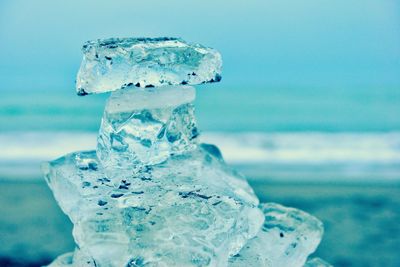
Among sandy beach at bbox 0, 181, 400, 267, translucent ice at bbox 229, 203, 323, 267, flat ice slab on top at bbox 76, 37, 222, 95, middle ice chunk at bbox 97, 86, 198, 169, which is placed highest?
flat ice slab on top at bbox 76, 37, 222, 95

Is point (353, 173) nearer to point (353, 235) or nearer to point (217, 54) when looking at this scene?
point (353, 235)

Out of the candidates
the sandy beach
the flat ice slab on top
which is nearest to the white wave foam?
the sandy beach

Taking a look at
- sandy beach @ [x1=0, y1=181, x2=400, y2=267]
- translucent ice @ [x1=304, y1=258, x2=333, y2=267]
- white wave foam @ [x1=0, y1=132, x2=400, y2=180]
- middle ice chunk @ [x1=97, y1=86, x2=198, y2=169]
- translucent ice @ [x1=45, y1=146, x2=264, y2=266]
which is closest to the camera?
translucent ice @ [x1=45, y1=146, x2=264, y2=266]

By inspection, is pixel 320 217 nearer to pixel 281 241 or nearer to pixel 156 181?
pixel 281 241

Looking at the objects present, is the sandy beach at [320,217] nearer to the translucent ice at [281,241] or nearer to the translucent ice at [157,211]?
the translucent ice at [281,241]

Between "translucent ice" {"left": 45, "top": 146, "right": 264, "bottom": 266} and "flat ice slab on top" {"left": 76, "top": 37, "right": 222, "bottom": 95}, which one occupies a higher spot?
"flat ice slab on top" {"left": 76, "top": 37, "right": 222, "bottom": 95}

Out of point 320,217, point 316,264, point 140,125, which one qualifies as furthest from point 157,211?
point 320,217

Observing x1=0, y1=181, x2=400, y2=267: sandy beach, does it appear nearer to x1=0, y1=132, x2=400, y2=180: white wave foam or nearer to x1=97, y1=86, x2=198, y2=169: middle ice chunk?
x1=0, y1=132, x2=400, y2=180: white wave foam
